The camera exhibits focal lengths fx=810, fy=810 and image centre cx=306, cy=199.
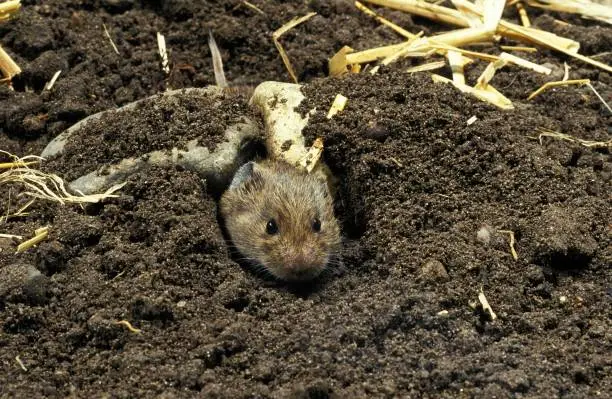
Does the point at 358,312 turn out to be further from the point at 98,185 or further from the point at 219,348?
the point at 98,185

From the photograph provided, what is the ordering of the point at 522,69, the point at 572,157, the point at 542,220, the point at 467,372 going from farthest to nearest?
the point at 522,69 < the point at 572,157 < the point at 542,220 < the point at 467,372

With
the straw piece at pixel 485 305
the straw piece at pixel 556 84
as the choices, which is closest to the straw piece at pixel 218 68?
the straw piece at pixel 556 84

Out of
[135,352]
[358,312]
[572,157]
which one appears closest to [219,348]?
[135,352]

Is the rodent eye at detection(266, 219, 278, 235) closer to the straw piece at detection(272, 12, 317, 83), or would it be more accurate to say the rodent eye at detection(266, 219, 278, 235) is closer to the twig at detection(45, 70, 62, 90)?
the straw piece at detection(272, 12, 317, 83)

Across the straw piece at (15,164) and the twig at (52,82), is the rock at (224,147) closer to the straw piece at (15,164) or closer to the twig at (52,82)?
the straw piece at (15,164)

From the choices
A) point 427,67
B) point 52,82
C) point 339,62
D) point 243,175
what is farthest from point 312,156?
point 52,82

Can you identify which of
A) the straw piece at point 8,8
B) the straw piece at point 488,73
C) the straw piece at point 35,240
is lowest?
the straw piece at point 488,73
